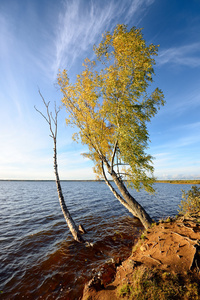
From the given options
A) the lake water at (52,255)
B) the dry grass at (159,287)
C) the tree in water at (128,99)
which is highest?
the tree in water at (128,99)

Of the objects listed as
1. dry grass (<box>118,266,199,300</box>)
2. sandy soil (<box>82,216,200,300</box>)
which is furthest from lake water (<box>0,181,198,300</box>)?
dry grass (<box>118,266,199,300</box>)

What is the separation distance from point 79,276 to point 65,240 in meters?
5.06

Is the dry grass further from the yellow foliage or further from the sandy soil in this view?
the yellow foliage

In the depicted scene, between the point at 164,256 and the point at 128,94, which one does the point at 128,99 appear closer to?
the point at 128,94

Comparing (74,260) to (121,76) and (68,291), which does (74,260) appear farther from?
(121,76)

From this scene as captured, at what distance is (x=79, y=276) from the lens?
7.30 m

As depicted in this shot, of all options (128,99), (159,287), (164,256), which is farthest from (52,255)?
(128,99)

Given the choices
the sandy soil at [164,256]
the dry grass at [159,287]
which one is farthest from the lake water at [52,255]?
the dry grass at [159,287]

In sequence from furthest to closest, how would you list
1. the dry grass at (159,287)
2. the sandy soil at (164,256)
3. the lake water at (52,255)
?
the lake water at (52,255) < the sandy soil at (164,256) < the dry grass at (159,287)

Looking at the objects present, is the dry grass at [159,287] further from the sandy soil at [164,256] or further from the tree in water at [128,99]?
the tree in water at [128,99]

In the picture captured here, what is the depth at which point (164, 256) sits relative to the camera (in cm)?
562

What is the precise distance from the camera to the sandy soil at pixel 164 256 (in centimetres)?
493

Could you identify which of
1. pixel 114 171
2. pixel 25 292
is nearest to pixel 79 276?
pixel 25 292

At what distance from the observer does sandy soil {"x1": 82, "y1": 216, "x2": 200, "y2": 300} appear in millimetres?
4926
